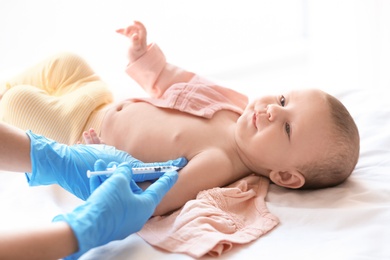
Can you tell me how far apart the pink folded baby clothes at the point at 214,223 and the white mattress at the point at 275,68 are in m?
0.02

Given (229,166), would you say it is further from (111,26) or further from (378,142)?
(111,26)

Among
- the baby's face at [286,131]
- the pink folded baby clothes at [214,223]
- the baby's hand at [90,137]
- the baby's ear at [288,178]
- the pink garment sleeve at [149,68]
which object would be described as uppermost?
the pink garment sleeve at [149,68]

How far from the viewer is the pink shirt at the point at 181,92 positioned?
4.72ft

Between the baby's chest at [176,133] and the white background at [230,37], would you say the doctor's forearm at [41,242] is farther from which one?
the white background at [230,37]

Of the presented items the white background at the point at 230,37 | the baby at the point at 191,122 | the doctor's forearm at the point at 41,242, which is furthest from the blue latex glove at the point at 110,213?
the white background at the point at 230,37

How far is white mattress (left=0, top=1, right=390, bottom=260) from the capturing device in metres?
1.07

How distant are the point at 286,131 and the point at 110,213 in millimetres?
533

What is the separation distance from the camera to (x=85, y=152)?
126cm

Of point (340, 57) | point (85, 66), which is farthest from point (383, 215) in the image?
point (340, 57)

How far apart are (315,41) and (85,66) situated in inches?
48.1

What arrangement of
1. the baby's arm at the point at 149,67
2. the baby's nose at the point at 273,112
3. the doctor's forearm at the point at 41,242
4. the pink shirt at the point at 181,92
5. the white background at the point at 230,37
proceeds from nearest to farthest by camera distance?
the doctor's forearm at the point at 41,242
the baby's nose at the point at 273,112
the pink shirt at the point at 181,92
the baby's arm at the point at 149,67
the white background at the point at 230,37

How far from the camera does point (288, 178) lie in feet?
4.32

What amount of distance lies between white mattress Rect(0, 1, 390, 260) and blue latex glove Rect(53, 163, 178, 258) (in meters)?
0.08

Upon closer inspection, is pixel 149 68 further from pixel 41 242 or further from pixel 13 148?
pixel 41 242
